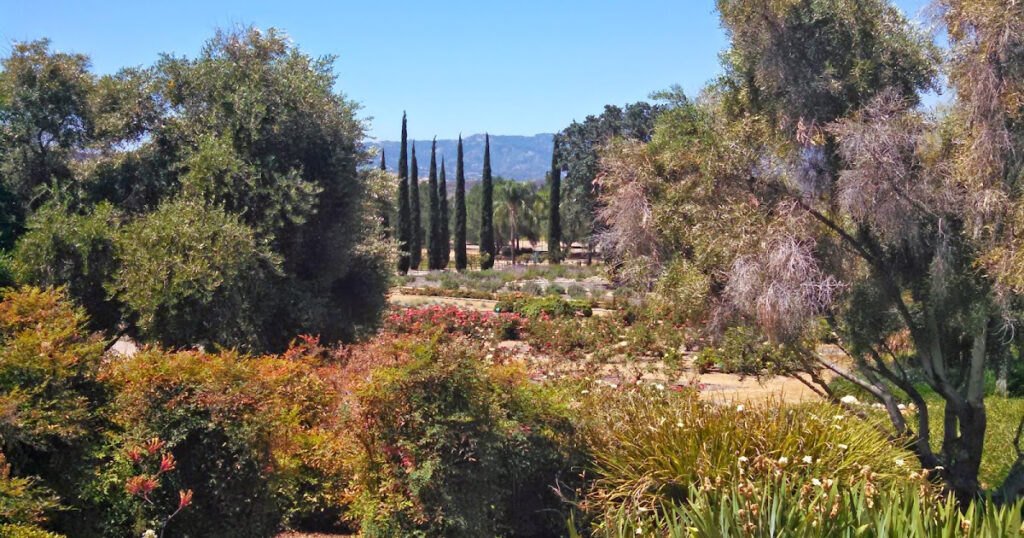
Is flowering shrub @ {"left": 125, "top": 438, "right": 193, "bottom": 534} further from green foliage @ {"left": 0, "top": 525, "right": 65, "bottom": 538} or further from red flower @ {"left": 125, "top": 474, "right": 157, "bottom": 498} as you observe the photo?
green foliage @ {"left": 0, "top": 525, "right": 65, "bottom": 538}

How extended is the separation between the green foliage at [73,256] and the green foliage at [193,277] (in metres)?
0.26

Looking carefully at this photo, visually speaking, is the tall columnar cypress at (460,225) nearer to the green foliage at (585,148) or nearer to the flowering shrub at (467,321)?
the green foliage at (585,148)

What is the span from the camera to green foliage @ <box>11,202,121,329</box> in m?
8.54

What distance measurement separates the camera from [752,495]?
4.49 m

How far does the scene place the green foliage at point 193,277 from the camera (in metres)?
8.13

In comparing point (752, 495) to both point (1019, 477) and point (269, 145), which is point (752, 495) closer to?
point (1019, 477)

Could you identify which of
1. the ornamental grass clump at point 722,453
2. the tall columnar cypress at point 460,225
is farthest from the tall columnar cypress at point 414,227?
the ornamental grass clump at point 722,453

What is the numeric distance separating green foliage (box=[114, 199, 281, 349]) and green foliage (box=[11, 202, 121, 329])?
26 centimetres

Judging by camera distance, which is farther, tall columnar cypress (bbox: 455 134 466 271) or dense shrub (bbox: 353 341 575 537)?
tall columnar cypress (bbox: 455 134 466 271)

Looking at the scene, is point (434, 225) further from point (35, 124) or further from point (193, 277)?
point (193, 277)

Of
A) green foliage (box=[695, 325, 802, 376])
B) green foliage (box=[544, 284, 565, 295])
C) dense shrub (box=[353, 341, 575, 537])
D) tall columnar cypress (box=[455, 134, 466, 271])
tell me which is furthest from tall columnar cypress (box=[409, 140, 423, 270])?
dense shrub (box=[353, 341, 575, 537])

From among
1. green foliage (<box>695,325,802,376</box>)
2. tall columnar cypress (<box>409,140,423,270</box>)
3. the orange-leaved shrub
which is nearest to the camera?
the orange-leaved shrub

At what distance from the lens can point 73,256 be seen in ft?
28.6

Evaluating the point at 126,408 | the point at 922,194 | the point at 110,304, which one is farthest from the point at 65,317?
the point at 922,194
